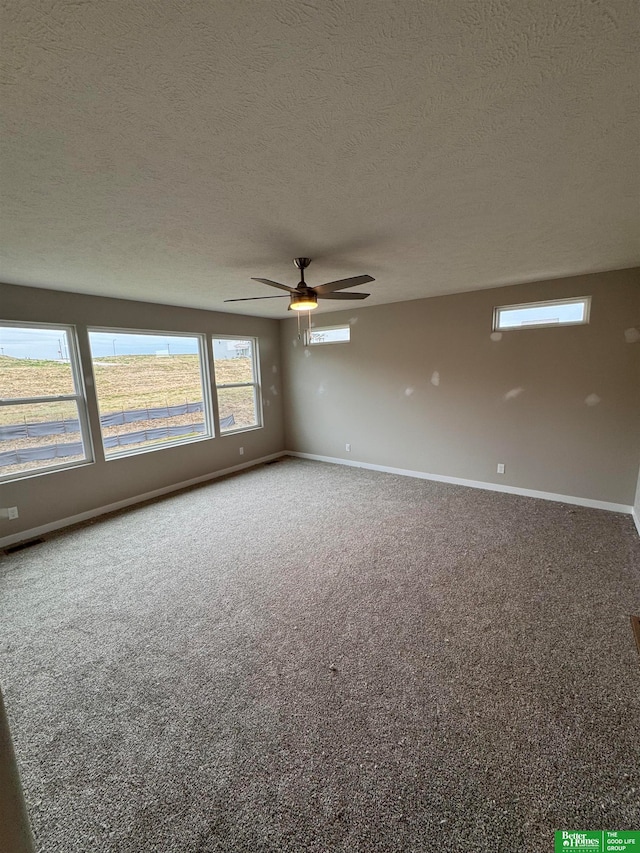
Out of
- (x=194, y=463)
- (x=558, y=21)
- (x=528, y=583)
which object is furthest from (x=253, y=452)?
(x=558, y=21)

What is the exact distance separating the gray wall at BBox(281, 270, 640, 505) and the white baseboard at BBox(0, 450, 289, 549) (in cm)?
169

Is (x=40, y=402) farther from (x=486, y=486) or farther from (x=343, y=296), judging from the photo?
(x=486, y=486)

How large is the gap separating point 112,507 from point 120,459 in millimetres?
586

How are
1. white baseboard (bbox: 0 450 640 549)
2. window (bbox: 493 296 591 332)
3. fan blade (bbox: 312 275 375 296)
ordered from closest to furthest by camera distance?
1. fan blade (bbox: 312 275 375 296)
2. white baseboard (bbox: 0 450 640 549)
3. window (bbox: 493 296 591 332)

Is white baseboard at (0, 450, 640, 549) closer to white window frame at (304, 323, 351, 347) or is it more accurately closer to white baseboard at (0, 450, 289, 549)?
white baseboard at (0, 450, 289, 549)

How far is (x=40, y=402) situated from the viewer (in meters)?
3.59

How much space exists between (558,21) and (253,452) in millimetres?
5637

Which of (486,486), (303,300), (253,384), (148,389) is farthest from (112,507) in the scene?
(486,486)

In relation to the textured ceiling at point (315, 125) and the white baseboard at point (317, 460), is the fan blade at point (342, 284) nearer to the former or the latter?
the textured ceiling at point (315, 125)

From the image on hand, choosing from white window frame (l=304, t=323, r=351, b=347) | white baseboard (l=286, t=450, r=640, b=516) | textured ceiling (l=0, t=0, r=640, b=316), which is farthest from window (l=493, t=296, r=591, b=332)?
white window frame (l=304, t=323, r=351, b=347)

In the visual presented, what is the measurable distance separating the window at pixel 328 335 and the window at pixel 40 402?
3.33m

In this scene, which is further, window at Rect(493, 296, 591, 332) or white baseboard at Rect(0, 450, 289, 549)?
window at Rect(493, 296, 591, 332)

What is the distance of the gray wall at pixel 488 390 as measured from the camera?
3600mm

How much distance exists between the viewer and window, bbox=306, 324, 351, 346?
546 cm
